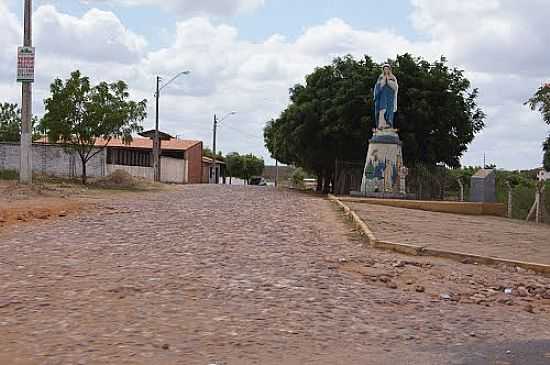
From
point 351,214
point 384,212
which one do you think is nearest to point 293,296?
point 351,214

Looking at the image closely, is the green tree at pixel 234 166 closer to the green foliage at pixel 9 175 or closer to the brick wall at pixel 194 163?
the brick wall at pixel 194 163

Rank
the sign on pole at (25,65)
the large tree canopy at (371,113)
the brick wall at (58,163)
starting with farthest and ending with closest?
the brick wall at (58,163) → the large tree canopy at (371,113) → the sign on pole at (25,65)

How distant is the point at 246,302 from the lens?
7.45 m

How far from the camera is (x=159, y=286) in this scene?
796cm

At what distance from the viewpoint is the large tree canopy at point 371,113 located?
30.2 metres

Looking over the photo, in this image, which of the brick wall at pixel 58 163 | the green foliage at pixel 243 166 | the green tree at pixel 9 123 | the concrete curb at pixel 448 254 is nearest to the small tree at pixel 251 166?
the green foliage at pixel 243 166

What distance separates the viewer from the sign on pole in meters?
23.6

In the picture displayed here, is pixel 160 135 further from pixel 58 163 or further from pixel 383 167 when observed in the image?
pixel 383 167

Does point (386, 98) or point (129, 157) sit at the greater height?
point (386, 98)

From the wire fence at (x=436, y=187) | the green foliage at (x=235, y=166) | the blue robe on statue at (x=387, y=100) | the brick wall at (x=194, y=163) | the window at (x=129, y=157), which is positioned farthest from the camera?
the green foliage at (x=235, y=166)

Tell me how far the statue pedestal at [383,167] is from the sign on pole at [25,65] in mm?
11839

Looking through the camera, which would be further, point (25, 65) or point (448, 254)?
point (25, 65)

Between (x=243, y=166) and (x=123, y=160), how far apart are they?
45.2 metres

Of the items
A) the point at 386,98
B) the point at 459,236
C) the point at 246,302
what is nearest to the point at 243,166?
the point at 386,98
